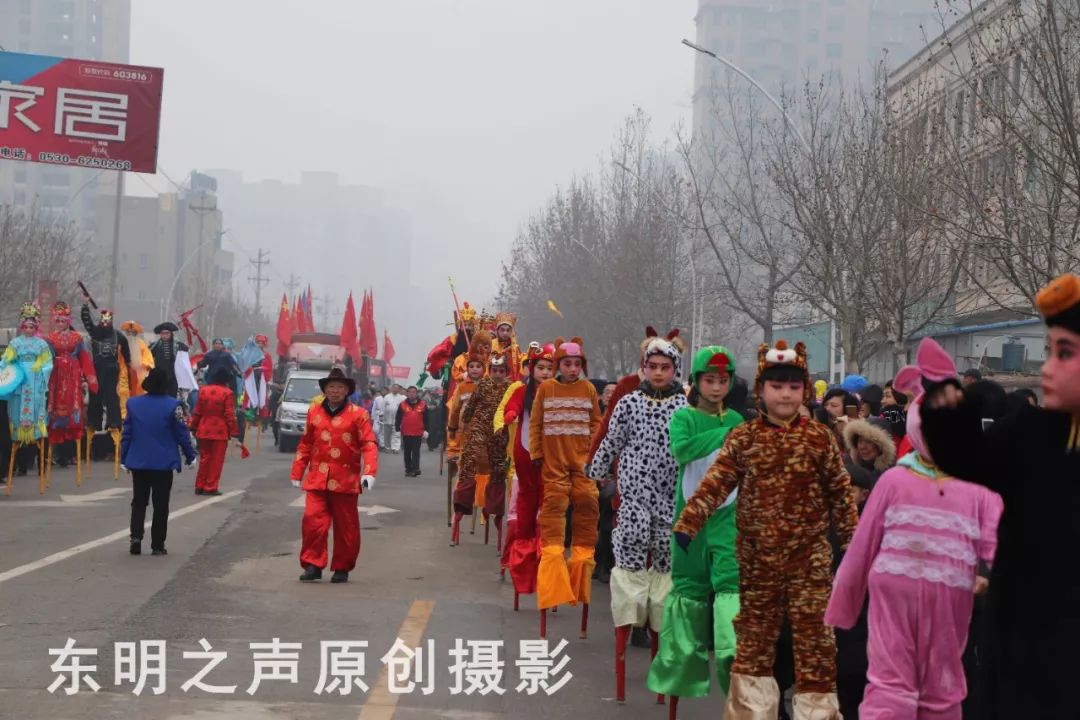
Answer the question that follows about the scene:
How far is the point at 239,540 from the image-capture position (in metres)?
15.4

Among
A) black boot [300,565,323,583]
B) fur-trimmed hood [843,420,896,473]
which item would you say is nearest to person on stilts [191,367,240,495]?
black boot [300,565,323,583]

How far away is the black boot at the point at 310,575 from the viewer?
12.6 metres

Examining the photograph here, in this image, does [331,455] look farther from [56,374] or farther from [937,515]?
[56,374]

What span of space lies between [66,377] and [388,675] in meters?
14.9

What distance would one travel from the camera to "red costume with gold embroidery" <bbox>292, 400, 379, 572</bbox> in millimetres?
12484

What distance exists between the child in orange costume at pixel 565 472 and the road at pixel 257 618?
452 mm

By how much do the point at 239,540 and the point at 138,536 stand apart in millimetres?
1782

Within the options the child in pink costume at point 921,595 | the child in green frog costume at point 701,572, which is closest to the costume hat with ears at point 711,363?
the child in green frog costume at point 701,572

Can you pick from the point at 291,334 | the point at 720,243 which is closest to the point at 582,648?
Answer: the point at 291,334

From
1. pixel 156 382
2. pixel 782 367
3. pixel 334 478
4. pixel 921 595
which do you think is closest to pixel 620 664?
pixel 782 367

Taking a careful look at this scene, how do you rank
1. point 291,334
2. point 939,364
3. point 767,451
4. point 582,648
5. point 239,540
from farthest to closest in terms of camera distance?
point 291,334
point 239,540
point 582,648
point 767,451
point 939,364

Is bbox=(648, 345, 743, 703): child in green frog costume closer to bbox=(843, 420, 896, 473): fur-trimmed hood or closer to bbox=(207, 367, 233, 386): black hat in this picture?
bbox=(843, 420, 896, 473): fur-trimmed hood

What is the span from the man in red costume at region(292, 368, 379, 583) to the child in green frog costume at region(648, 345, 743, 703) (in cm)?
488

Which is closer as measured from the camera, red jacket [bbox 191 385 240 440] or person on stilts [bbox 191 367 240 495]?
person on stilts [bbox 191 367 240 495]
